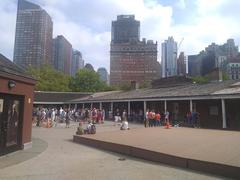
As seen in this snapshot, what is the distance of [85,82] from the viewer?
7656cm

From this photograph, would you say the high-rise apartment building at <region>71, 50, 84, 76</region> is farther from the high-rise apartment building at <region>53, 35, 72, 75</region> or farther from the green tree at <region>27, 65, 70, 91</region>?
the green tree at <region>27, 65, 70, 91</region>

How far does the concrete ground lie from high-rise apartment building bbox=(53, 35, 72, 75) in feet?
365

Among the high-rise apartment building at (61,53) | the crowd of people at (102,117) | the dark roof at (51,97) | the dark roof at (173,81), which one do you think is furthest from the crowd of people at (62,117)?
the high-rise apartment building at (61,53)

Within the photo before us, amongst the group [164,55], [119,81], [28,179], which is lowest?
[28,179]

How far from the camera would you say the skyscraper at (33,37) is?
10506cm

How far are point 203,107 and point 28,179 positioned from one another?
64.9 feet

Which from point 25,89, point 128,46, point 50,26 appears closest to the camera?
point 25,89

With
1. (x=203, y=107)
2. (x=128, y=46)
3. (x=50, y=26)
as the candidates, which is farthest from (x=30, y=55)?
(x=203, y=107)

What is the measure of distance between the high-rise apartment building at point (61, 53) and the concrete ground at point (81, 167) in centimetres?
11133

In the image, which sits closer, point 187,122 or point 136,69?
point 187,122

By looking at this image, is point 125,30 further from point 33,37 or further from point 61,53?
point 33,37

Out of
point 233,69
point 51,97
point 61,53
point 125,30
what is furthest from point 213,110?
point 125,30

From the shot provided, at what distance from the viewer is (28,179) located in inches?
309

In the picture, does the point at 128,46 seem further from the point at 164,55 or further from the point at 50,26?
the point at 50,26
